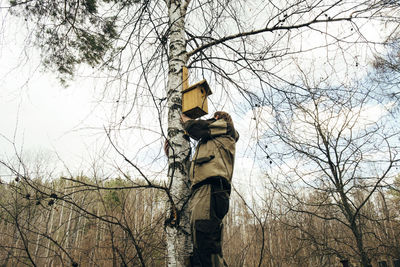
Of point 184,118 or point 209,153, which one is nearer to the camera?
point 209,153

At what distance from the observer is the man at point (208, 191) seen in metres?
2.12

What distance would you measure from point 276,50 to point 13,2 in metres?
3.09

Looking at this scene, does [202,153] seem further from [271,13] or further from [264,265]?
[264,265]

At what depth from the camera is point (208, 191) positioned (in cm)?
226

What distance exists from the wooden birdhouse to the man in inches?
4.0

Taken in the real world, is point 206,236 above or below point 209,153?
below

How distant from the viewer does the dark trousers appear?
2.11 metres

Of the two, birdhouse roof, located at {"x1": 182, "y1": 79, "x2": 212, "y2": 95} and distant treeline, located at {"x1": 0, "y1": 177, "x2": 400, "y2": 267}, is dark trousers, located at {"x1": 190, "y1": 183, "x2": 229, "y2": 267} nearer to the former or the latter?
distant treeline, located at {"x1": 0, "y1": 177, "x2": 400, "y2": 267}

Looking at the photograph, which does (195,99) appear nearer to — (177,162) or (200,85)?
(200,85)

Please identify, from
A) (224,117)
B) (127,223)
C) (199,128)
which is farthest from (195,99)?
(127,223)

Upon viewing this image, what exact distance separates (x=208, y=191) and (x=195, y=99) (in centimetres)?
96

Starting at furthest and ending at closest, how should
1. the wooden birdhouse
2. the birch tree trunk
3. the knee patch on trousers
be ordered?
the wooden birdhouse
the knee patch on trousers
the birch tree trunk

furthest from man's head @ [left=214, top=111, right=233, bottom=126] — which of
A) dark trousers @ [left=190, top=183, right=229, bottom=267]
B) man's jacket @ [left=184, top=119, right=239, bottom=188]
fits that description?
dark trousers @ [left=190, top=183, right=229, bottom=267]

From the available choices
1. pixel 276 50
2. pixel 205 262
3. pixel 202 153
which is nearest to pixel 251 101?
pixel 276 50
